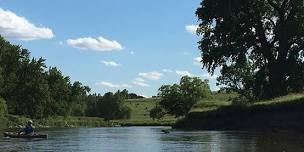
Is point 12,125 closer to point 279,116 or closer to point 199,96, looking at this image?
point 199,96

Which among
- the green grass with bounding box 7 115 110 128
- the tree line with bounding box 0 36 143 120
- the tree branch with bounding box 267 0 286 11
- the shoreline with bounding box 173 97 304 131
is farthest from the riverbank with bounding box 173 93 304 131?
the tree line with bounding box 0 36 143 120

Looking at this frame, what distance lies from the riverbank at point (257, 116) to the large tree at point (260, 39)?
7.86m

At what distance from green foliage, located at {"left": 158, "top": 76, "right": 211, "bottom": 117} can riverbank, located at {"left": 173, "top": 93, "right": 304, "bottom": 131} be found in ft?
246

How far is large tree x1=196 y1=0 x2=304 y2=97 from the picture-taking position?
6669 centimetres

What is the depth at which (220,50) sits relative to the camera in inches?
2685

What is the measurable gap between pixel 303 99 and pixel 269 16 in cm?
2141

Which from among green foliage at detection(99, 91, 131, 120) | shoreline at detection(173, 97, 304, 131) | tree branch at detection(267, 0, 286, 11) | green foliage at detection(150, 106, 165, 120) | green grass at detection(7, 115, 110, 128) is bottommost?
shoreline at detection(173, 97, 304, 131)

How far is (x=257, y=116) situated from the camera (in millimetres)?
57438

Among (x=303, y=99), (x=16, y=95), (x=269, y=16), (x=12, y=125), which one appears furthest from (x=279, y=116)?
(x=16, y=95)

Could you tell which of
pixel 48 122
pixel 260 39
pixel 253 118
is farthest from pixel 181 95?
pixel 253 118

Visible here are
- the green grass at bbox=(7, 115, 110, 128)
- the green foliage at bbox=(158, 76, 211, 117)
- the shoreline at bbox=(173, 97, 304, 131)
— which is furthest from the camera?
the green foliage at bbox=(158, 76, 211, 117)

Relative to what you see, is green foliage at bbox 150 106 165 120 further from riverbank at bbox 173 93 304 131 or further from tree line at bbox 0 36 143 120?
riverbank at bbox 173 93 304 131

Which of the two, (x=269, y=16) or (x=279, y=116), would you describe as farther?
(x=269, y=16)

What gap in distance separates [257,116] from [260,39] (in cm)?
1485
